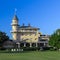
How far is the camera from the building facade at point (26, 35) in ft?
504

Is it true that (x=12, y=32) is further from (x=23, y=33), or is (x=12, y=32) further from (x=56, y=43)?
(x=56, y=43)

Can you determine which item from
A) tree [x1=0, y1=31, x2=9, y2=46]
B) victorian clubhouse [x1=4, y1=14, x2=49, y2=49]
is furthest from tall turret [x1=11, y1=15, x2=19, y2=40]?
tree [x1=0, y1=31, x2=9, y2=46]

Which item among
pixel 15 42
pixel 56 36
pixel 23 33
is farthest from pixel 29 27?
pixel 56 36

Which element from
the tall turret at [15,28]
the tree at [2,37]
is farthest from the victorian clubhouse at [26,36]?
the tree at [2,37]

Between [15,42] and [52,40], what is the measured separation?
1976 inches

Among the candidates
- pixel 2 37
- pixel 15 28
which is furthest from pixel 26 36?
pixel 2 37

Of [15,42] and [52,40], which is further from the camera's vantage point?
[15,42]

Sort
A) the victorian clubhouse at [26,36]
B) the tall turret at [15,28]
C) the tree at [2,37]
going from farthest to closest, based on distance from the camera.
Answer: the tall turret at [15,28] → the victorian clubhouse at [26,36] → the tree at [2,37]

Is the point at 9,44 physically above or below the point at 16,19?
below

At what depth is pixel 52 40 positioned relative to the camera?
10094 centimetres

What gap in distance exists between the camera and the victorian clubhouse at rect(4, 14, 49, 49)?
154m

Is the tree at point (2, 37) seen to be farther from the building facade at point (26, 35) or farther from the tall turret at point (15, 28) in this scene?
the tall turret at point (15, 28)

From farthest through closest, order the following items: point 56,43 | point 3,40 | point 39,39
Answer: point 39,39
point 3,40
point 56,43

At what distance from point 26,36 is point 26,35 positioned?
67.1 inches
